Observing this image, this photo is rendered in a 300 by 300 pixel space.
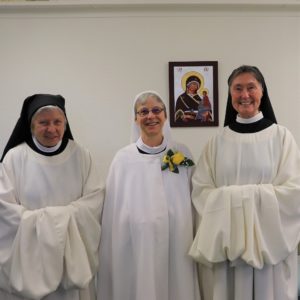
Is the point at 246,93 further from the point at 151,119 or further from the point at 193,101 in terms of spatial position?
the point at 193,101

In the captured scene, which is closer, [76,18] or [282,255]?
[282,255]

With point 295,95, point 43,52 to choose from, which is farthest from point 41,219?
point 295,95

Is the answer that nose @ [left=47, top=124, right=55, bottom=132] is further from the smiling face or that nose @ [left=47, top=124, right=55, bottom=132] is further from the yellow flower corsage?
the yellow flower corsage

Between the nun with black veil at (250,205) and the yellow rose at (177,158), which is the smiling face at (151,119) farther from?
the nun with black veil at (250,205)

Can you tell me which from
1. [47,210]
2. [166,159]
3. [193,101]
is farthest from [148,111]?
[193,101]

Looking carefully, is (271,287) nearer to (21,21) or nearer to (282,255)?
(282,255)

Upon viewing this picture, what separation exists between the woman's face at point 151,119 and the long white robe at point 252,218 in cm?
48

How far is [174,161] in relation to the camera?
2.61m

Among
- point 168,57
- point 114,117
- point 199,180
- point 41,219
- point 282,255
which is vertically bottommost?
point 282,255

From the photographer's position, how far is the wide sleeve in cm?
220

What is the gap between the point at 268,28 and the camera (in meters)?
3.91

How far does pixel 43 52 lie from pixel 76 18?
50 centimetres

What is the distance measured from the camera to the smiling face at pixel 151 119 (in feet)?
8.59

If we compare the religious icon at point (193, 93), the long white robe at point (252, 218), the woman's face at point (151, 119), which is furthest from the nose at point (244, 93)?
the religious icon at point (193, 93)
